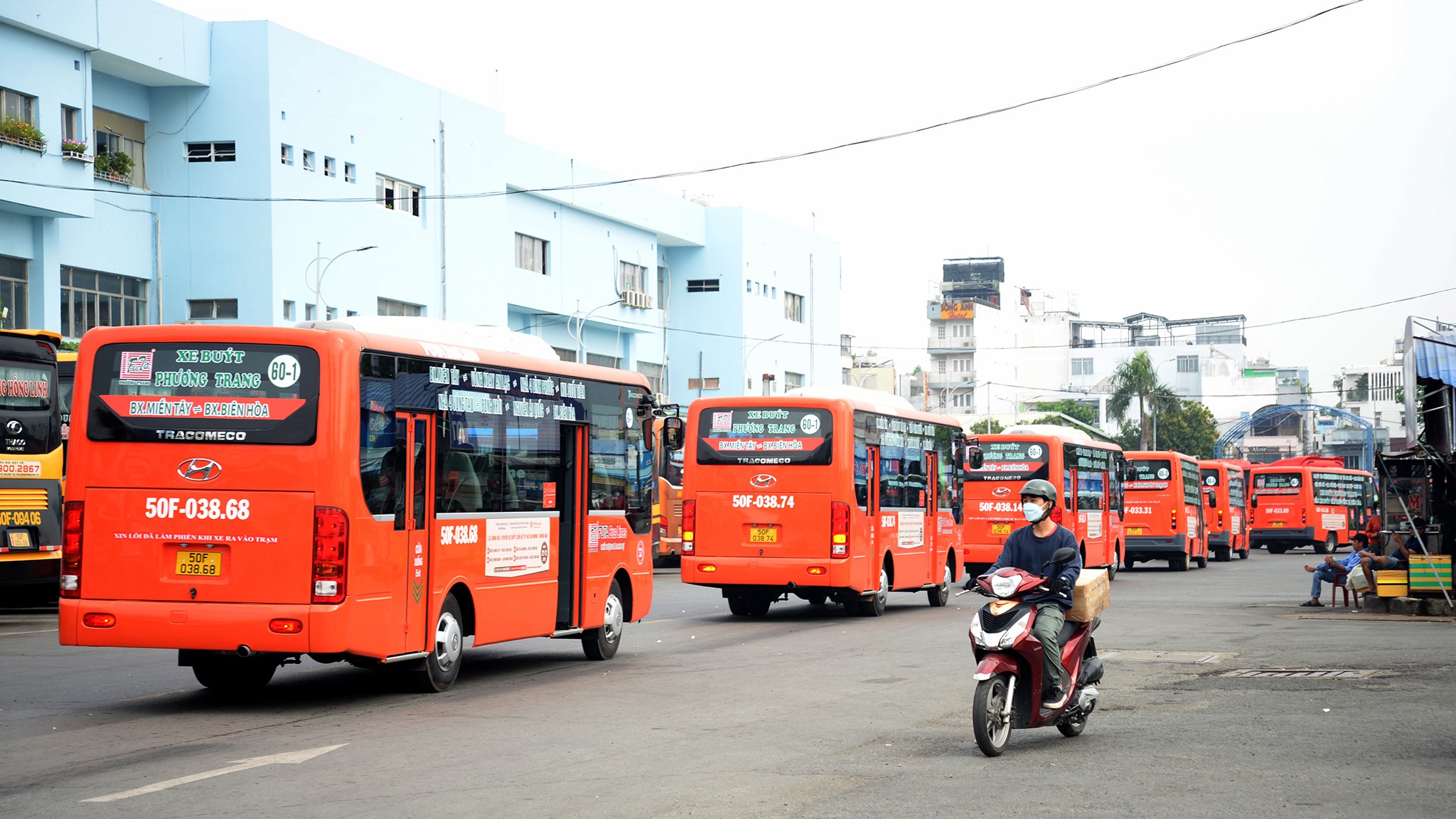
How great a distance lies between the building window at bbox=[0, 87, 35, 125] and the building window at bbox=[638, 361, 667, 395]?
3192 centimetres

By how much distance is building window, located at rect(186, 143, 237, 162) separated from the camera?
38781 mm

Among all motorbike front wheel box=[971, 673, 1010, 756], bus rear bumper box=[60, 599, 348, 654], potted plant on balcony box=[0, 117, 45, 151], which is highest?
potted plant on balcony box=[0, 117, 45, 151]

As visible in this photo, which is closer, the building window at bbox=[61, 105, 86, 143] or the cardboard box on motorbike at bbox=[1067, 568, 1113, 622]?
the cardboard box on motorbike at bbox=[1067, 568, 1113, 622]

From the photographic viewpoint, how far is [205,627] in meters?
10.9

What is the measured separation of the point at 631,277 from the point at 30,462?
40494 mm

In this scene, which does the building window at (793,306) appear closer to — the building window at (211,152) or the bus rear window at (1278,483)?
the bus rear window at (1278,483)

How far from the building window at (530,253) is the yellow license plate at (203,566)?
135 feet

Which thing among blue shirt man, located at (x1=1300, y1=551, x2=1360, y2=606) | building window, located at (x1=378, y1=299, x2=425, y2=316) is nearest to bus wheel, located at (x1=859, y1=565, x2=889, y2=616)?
blue shirt man, located at (x1=1300, y1=551, x2=1360, y2=606)

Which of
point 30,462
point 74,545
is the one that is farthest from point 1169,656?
point 30,462

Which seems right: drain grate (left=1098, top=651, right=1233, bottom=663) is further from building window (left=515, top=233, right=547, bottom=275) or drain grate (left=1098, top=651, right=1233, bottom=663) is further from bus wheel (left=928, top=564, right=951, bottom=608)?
building window (left=515, top=233, right=547, bottom=275)

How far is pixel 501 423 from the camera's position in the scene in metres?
13.3

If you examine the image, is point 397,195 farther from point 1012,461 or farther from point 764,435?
point 764,435

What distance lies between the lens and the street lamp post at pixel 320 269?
3975 cm

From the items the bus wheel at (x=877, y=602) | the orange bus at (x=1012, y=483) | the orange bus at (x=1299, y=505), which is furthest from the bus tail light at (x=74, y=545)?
the orange bus at (x=1299, y=505)
